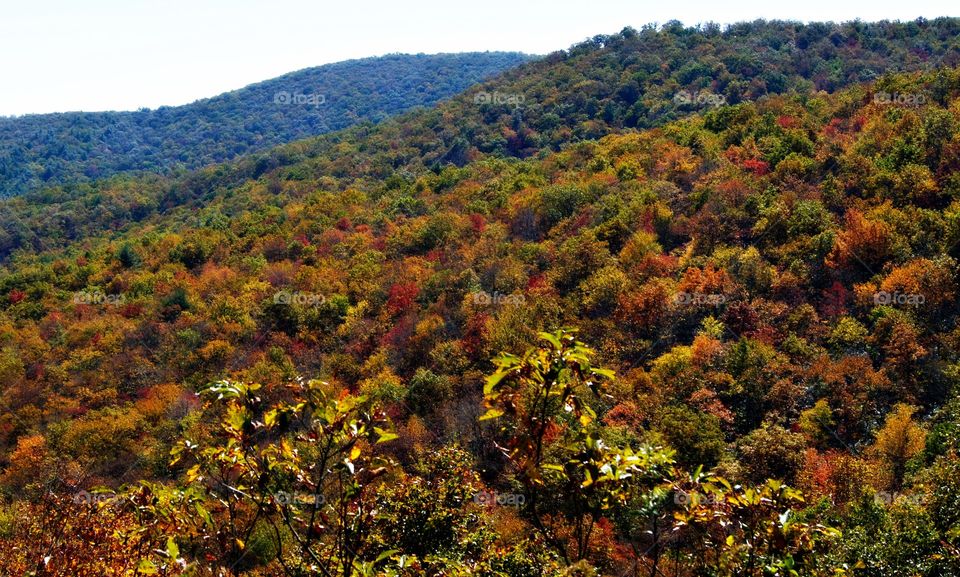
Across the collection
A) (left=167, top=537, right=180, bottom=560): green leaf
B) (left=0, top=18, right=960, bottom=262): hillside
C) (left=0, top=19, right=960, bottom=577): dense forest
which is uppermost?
(left=0, top=18, right=960, bottom=262): hillside

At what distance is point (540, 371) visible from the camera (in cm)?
385

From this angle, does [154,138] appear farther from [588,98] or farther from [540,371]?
[540,371]

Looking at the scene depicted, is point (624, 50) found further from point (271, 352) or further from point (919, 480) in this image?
point (919, 480)

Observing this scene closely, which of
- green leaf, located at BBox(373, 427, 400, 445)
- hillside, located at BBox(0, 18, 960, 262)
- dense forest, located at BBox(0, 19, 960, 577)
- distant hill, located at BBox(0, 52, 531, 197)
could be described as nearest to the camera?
green leaf, located at BBox(373, 427, 400, 445)

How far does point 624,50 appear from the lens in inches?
4139

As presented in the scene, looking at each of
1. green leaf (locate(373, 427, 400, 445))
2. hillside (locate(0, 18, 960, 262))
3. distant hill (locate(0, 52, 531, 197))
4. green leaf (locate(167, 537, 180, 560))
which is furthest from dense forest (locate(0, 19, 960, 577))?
distant hill (locate(0, 52, 531, 197))

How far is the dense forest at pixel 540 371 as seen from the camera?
449 centimetres

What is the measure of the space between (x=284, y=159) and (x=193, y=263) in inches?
2192

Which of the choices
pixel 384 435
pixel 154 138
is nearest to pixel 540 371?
pixel 384 435

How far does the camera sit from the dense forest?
14.7 ft

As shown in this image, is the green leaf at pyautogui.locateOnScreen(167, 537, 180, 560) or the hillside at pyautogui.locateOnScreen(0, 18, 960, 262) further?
the hillside at pyautogui.locateOnScreen(0, 18, 960, 262)

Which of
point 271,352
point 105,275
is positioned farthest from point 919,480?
point 105,275

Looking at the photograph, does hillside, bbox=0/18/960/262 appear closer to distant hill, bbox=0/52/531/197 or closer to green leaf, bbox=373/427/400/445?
distant hill, bbox=0/52/531/197

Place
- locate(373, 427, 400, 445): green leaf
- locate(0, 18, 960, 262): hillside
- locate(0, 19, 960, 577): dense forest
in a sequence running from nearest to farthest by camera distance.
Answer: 1. locate(373, 427, 400, 445): green leaf
2. locate(0, 19, 960, 577): dense forest
3. locate(0, 18, 960, 262): hillside
